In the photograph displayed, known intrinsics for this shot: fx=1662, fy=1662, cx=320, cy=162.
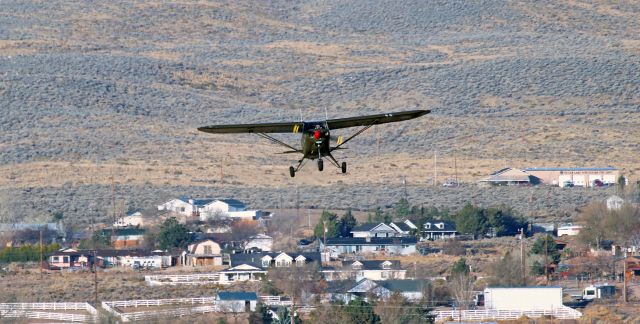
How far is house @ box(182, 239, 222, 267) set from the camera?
8238 centimetres

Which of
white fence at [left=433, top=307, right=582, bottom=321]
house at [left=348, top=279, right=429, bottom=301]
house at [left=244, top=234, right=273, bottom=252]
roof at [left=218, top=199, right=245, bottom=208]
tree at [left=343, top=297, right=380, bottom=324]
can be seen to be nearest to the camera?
tree at [left=343, top=297, right=380, bottom=324]

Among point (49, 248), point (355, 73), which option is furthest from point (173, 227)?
point (355, 73)

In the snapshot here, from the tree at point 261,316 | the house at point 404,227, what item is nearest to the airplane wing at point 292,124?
the tree at point 261,316

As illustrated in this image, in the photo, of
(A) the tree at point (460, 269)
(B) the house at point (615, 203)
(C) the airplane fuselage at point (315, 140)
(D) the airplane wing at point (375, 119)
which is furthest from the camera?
(B) the house at point (615, 203)

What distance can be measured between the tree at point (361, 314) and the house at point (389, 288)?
499 centimetres

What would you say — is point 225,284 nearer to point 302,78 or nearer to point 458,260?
point 458,260

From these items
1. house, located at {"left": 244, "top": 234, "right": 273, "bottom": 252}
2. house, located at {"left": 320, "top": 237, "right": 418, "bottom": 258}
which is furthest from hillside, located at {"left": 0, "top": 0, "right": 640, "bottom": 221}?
house, located at {"left": 320, "top": 237, "right": 418, "bottom": 258}

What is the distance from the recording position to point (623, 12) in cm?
19775

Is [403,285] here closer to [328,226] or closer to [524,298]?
[524,298]

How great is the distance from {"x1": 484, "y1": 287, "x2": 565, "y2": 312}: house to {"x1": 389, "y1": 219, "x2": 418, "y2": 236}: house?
2243cm

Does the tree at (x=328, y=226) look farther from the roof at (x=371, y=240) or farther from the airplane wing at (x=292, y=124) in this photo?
the airplane wing at (x=292, y=124)

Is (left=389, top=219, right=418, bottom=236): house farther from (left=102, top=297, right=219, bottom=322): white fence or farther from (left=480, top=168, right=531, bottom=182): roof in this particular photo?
(left=102, top=297, right=219, bottom=322): white fence

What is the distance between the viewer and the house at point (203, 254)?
8238cm

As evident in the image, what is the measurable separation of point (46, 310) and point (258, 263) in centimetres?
1450
